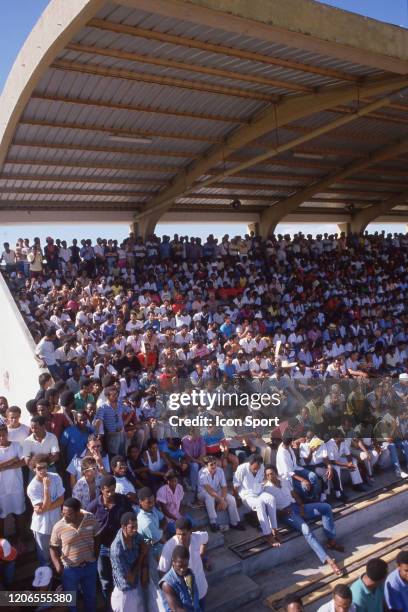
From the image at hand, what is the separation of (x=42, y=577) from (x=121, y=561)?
0.77 m

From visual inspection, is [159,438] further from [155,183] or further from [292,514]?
[155,183]

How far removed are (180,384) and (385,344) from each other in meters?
6.56

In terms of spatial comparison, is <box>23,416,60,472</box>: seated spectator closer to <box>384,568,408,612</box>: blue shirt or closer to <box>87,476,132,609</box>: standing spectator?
<box>87,476,132,609</box>: standing spectator

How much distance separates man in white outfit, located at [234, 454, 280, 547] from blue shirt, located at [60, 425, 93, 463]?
6.76ft

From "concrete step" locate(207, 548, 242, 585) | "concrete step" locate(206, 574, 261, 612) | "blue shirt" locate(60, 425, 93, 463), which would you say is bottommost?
"concrete step" locate(206, 574, 261, 612)

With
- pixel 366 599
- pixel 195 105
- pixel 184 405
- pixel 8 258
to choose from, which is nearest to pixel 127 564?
pixel 366 599

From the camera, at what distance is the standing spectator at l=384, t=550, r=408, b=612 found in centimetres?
441

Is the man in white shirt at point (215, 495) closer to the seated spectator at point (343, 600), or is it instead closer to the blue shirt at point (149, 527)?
the blue shirt at point (149, 527)

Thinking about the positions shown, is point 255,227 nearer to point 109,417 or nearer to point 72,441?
point 109,417

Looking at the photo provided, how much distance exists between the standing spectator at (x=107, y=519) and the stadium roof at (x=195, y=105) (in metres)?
6.25

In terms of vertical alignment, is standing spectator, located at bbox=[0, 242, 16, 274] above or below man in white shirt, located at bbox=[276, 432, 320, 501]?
above

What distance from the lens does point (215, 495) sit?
6145 millimetres

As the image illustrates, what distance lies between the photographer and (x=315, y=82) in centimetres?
1171

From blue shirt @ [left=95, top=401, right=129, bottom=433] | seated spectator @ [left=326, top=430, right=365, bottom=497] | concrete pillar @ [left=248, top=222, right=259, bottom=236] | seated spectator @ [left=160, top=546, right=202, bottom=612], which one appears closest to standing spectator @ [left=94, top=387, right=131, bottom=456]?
blue shirt @ [left=95, top=401, right=129, bottom=433]
